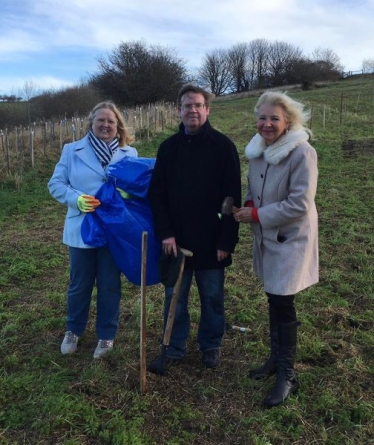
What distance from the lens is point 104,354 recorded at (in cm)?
321

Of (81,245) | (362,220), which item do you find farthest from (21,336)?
(362,220)

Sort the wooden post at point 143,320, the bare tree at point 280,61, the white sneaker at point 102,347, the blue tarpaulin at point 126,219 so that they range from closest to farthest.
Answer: the wooden post at point 143,320 < the blue tarpaulin at point 126,219 < the white sneaker at point 102,347 < the bare tree at point 280,61

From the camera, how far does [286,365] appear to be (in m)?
2.81

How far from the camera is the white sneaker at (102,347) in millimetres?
3213

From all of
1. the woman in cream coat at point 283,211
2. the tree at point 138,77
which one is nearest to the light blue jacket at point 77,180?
the woman in cream coat at point 283,211

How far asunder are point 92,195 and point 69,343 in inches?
46.1

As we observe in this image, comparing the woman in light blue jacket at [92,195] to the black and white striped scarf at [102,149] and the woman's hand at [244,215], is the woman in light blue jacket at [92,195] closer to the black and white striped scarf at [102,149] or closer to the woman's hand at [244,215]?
the black and white striped scarf at [102,149]

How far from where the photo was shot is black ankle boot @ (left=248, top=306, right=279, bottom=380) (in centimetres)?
297

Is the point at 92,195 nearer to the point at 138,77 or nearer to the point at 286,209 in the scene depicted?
the point at 286,209

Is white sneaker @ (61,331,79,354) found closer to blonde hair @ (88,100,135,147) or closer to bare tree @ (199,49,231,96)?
blonde hair @ (88,100,135,147)

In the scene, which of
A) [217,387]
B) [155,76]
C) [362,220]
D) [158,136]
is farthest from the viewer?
[155,76]

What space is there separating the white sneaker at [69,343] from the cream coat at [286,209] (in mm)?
1552

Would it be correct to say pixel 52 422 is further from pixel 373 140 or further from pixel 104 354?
pixel 373 140

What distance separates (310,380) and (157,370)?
3.41 feet
